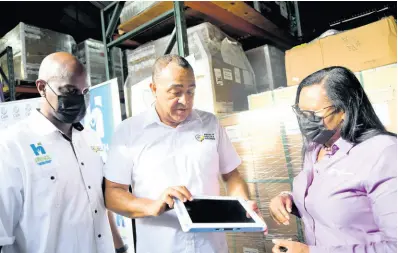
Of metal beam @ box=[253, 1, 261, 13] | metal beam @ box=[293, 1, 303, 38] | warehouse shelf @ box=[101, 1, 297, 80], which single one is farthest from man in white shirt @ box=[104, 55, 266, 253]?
metal beam @ box=[293, 1, 303, 38]

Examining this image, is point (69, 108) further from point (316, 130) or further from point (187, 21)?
point (187, 21)

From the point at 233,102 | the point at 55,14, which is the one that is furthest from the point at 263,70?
the point at 55,14

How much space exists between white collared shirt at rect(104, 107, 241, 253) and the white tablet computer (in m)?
0.29

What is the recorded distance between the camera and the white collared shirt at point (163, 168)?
1.61 meters

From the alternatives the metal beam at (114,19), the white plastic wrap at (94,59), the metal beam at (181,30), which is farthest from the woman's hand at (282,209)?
the white plastic wrap at (94,59)

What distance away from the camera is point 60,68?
65.6 inches

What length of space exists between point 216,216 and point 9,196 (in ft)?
3.24

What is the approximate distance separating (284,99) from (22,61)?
155 inches

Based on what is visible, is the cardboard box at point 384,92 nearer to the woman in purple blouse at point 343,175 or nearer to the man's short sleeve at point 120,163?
the woman in purple blouse at point 343,175

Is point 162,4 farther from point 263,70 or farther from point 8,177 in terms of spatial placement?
point 8,177

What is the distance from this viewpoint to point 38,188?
149 centimetres

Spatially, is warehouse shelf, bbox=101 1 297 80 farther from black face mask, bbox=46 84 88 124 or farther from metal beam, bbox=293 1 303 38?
black face mask, bbox=46 84 88 124

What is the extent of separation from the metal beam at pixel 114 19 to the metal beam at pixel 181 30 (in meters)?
1.15

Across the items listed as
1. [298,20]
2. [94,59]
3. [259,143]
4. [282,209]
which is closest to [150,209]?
[282,209]
